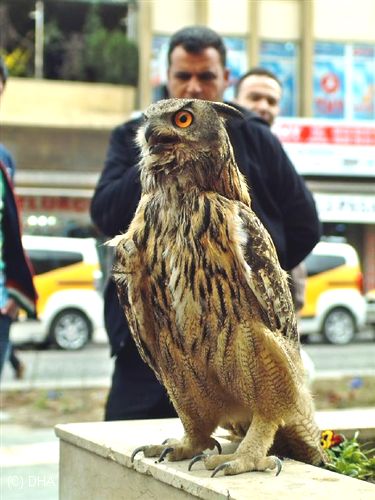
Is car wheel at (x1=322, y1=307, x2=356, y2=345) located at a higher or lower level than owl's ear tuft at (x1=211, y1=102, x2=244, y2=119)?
lower

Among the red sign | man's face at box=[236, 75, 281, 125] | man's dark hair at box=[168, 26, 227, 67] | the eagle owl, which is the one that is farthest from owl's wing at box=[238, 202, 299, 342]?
the red sign

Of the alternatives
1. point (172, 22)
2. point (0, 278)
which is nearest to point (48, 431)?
point (0, 278)

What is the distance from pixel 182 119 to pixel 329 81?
2318cm

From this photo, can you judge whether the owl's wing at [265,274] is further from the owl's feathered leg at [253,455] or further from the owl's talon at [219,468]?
the owl's talon at [219,468]

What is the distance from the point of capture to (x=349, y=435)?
4.20 m

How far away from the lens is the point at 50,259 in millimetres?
17469

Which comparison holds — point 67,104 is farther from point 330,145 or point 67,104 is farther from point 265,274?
point 265,274

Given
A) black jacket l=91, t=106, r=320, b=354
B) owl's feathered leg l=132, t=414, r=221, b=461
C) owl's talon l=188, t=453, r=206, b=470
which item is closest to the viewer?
owl's talon l=188, t=453, r=206, b=470

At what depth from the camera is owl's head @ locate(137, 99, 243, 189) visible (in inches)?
108

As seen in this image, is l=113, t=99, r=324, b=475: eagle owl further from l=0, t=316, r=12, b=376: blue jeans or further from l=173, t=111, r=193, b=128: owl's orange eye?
l=0, t=316, r=12, b=376: blue jeans

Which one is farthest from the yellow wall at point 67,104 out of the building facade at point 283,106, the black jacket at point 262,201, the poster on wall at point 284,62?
the black jacket at point 262,201

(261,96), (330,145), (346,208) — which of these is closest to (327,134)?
(330,145)

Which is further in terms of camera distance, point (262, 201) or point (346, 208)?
point (346, 208)

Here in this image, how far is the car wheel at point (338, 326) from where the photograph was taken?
19141 mm
